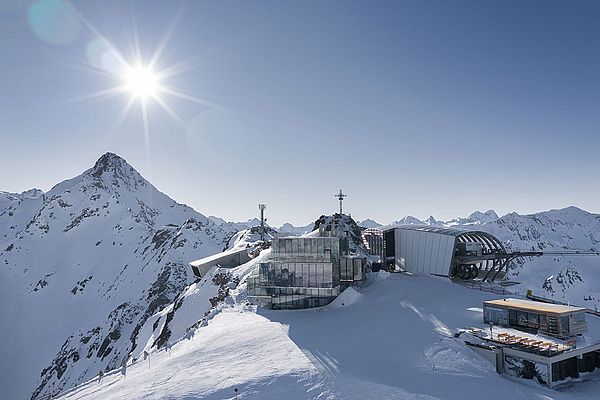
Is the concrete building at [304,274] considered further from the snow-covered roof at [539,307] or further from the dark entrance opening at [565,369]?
the dark entrance opening at [565,369]

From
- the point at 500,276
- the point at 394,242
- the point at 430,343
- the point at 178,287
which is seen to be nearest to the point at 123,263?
the point at 178,287

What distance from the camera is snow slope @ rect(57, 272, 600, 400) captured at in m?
19.8

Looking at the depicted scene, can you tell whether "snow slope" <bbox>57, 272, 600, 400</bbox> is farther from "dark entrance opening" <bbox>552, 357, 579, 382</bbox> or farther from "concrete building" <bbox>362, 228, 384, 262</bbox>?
"concrete building" <bbox>362, 228, 384, 262</bbox>

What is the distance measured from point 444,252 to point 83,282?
12526cm

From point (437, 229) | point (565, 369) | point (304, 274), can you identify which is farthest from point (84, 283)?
point (565, 369)

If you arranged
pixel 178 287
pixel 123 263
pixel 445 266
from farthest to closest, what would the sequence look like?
1. pixel 123 263
2. pixel 178 287
3. pixel 445 266

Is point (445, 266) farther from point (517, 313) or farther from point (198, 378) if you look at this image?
A: point (198, 378)

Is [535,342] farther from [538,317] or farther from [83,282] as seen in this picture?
[83,282]

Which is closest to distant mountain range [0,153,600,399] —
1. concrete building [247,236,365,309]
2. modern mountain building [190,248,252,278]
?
modern mountain building [190,248,252,278]

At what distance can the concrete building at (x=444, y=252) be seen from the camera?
45.5 m

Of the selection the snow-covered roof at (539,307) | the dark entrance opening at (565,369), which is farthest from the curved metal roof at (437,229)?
the dark entrance opening at (565,369)

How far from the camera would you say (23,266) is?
495ft

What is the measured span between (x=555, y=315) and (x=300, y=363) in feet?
56.9

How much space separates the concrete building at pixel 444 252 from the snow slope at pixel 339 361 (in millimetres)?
9125
